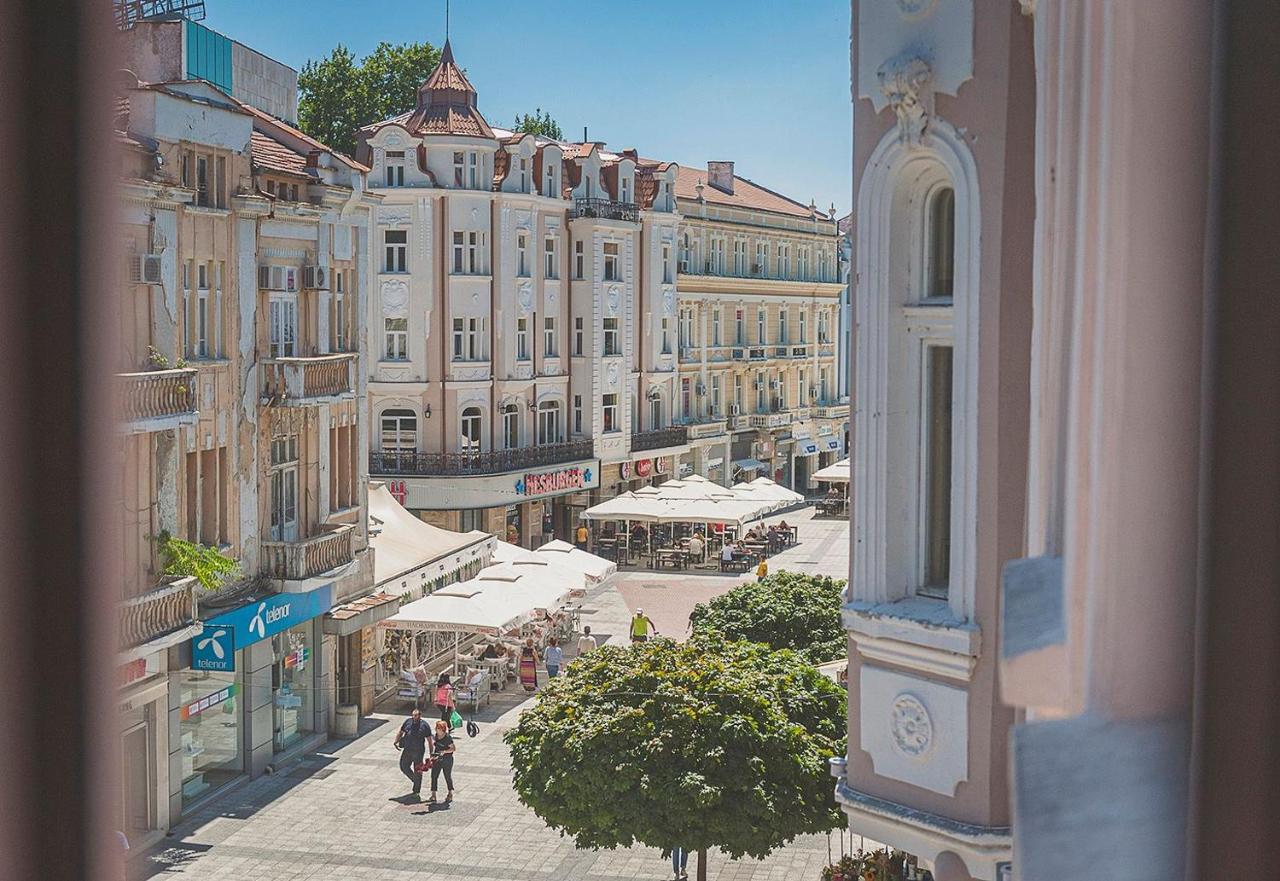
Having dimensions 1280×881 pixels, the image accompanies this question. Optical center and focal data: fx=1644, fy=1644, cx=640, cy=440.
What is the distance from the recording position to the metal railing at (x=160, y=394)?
18.4m

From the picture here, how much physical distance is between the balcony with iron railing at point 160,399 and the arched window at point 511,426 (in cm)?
2273

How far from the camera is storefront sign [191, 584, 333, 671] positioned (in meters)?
20.5

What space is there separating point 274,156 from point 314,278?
6.15ft

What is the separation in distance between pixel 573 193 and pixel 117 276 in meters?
44.3

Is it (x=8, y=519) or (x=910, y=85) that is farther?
(x=910, y=85)

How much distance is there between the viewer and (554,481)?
43.6m

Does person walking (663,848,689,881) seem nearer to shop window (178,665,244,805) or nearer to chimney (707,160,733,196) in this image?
shop window (178,665,244,805)

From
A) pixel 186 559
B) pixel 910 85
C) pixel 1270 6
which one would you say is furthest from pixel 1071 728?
pixel 186 559

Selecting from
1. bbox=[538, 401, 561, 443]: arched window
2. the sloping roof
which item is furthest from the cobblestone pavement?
the sloping roof

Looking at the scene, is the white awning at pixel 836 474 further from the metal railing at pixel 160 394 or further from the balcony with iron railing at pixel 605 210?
the metal railing at pixel 160 394

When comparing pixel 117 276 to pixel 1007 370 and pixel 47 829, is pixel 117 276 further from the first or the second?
pixel 1007 370

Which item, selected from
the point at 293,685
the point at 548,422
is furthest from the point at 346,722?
the point at 548,422

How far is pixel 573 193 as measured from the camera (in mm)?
45031

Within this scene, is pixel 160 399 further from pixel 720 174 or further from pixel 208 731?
pixel 720 174
